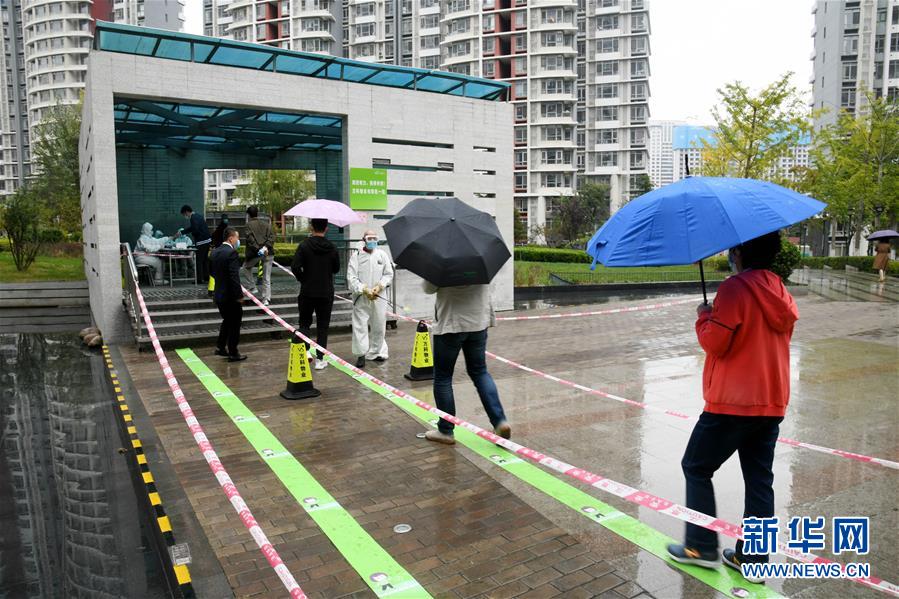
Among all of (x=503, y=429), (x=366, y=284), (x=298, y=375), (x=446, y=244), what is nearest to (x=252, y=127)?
(x=366, y=284)

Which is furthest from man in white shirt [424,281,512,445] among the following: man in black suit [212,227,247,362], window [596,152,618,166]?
window [596,152,618,166]

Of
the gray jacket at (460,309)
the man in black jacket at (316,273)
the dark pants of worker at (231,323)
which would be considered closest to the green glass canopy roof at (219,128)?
the dark pants of worker at (231,323)

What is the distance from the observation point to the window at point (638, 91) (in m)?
68.1

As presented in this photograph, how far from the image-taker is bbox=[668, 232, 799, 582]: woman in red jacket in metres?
3.29

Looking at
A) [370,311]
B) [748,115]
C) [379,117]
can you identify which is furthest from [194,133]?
[748,115]

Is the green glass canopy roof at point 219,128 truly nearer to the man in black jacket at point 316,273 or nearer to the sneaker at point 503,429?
the man in black jacket at point 316,273

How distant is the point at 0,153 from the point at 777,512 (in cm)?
10143

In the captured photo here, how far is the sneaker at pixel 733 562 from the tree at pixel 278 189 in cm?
4824

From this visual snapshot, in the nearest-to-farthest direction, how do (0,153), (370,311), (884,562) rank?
1. (884,562)
2. (370,311)
3. (0,153)

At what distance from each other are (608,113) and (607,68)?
4.67 m

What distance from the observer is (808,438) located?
Result: 5.93 m

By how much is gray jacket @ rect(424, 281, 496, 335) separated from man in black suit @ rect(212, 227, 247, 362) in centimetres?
477

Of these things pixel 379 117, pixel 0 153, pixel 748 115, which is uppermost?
pixel 0 153

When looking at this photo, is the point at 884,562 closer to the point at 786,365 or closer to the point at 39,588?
the point at 786,365
